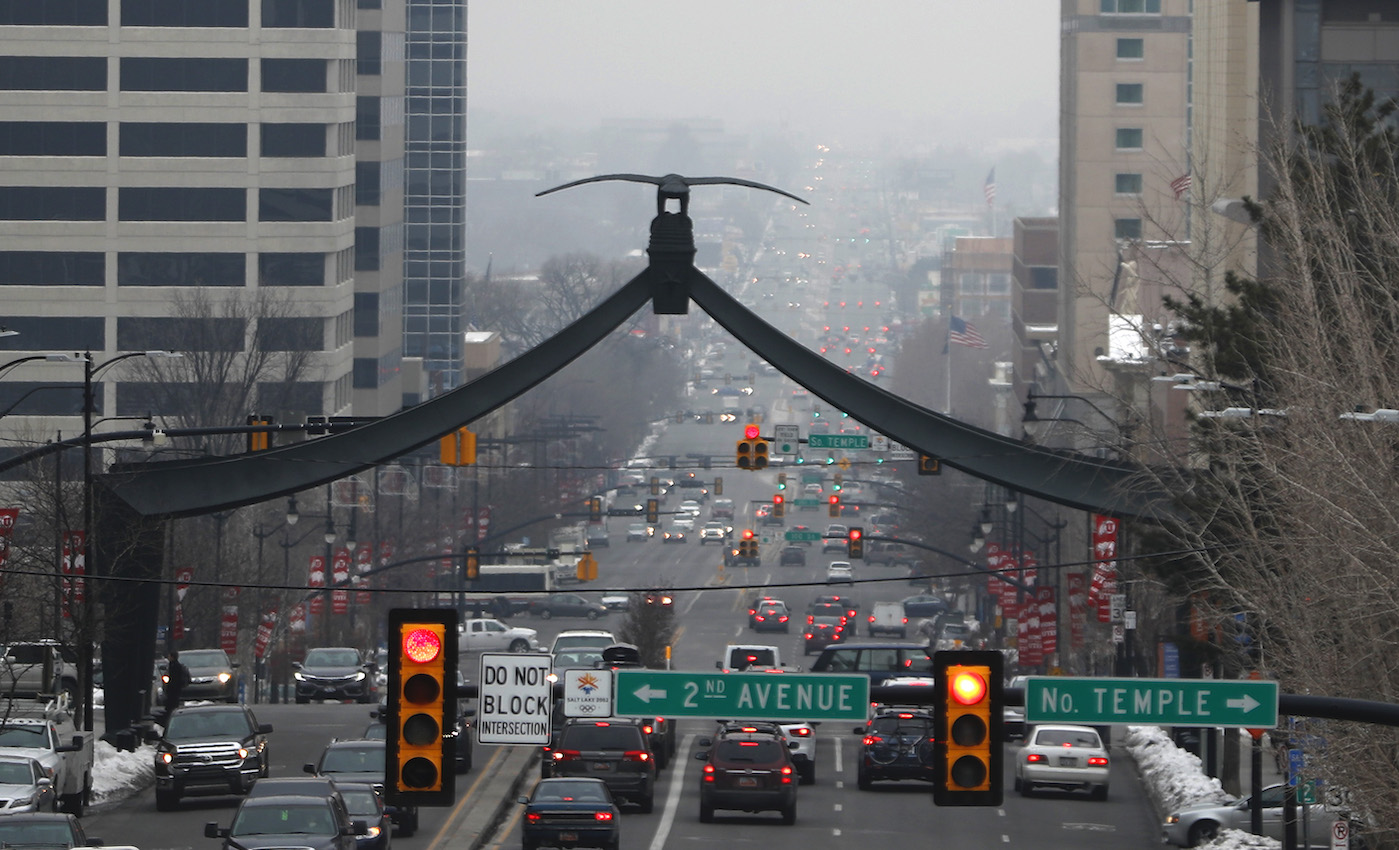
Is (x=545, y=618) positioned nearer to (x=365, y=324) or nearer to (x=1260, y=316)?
(x=365, y=324)

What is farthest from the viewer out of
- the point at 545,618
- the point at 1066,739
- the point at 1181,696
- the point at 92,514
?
the point at 545,618

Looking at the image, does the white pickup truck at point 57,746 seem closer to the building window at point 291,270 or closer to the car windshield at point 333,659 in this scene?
the car windshield at point 333,659

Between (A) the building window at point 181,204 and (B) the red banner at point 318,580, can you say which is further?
(A) the building window at point 181,204

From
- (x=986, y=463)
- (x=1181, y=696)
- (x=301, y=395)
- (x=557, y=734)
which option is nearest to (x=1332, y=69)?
(x=557, y=734)

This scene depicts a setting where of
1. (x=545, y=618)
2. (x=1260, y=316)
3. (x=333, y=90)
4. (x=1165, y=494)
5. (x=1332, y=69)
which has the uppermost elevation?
(x=333, y=90)

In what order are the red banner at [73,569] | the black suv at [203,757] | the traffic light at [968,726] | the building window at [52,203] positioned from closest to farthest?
1. the traffic light at [968,726]
2. the black suv at [203,757]
3. the red banner at [73,569]
4. the building window at [52,203]

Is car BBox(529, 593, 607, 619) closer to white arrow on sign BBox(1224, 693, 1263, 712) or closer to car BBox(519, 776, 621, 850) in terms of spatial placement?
car BBox(519, 776, 621, 850)

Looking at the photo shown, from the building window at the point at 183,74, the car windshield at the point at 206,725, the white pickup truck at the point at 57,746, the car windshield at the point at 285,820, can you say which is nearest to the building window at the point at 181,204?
the building window at the point at 183,74
